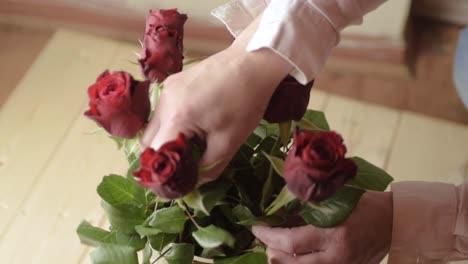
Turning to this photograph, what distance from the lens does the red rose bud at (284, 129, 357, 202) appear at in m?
0.52

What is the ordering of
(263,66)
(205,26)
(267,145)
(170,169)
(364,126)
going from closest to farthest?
(170,169), (263,66), (267,145), (364,126), (205,26)

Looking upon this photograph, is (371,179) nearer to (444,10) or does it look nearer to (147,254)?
(147,254)

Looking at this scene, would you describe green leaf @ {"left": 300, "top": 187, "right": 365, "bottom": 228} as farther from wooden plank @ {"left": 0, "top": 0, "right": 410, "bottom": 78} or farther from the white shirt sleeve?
wooden plank @ {"left": 0, "top": 0, "right": 410, "bottom": 78}

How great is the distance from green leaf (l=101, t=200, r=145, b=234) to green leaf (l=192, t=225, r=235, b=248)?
0.08 metres

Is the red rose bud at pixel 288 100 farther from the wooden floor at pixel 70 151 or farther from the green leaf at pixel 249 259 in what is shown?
the wooden floor at pixel 70 151

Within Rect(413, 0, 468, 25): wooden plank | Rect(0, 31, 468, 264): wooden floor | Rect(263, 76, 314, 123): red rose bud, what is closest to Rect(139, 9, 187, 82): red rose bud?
Rect(263, 76, 314, 123): red rose bud

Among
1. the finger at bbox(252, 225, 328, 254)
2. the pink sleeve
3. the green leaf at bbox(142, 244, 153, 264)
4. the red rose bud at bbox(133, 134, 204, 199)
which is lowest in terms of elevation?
the pink sleeve

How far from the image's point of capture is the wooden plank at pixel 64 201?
967mm

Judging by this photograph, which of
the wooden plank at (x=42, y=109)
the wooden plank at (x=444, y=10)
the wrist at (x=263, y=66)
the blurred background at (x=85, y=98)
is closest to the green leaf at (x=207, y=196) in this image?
the wrist at (x=263, y=66)

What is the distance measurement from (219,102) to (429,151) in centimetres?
63

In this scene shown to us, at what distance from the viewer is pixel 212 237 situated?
615 mm

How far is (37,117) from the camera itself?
1170mm

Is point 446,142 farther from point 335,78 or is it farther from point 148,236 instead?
point 148,236

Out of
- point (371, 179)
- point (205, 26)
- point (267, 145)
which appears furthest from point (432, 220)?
point (205, 26)
